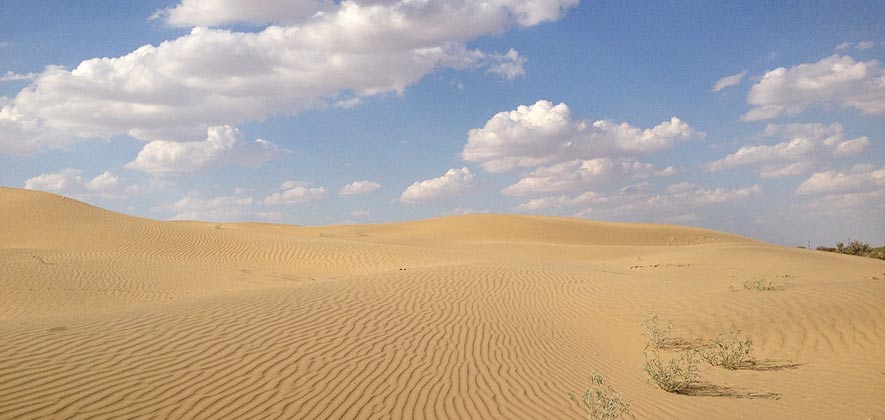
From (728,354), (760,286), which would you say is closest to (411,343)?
(728,354)

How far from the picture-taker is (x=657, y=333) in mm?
10125

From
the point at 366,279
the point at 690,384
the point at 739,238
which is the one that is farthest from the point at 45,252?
the point at 739,238

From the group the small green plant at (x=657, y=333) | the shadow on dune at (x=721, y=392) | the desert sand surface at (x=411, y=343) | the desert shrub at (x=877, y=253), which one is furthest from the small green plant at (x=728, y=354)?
the desert shrub at (x=877, y=253)

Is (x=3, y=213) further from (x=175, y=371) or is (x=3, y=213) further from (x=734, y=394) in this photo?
(x=734, y=394)

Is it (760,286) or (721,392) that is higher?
(760,286)

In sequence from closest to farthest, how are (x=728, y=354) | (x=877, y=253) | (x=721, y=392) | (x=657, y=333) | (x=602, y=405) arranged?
(x=602, y=405)
(x=721, y=392)
(x=728, y=354)
(x=657, y=333)
(x=877, y=253)

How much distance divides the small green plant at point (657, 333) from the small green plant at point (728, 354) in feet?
2.31

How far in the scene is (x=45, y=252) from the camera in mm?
20641

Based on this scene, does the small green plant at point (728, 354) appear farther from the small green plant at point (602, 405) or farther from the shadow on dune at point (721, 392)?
the small green plant at point (602, 405)

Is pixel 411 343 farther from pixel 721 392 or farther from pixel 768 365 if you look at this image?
pixel 768 365

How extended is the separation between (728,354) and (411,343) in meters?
5.12

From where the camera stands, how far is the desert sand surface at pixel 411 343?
620 centimetres

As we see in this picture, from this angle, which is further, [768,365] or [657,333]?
[657,333]

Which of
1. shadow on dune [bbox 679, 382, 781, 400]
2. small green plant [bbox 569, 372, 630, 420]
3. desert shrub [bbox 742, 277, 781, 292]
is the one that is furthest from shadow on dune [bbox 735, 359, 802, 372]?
desert shrub [bbox 742, 277, 781, 292]
